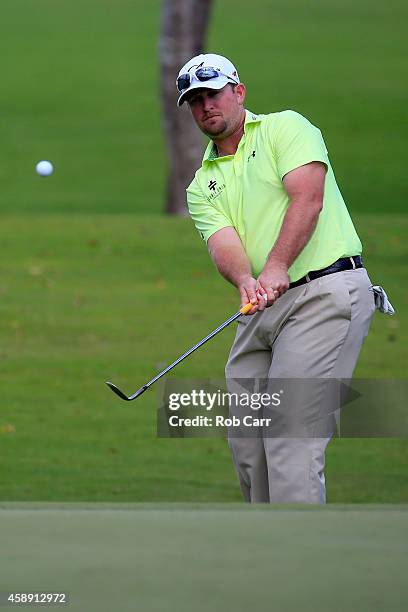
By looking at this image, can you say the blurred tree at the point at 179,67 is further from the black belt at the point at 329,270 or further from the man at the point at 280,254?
the black belt at the point at 329,270

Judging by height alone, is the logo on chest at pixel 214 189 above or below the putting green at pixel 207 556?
above

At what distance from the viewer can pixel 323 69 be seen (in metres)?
43.6

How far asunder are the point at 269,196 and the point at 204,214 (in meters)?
0.30

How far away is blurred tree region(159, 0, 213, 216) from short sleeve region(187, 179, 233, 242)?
1176 centimetres

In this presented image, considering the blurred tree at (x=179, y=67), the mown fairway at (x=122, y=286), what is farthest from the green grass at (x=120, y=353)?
the blurred tree at (x=179, y=67)

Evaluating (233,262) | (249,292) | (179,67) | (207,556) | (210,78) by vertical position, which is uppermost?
(179,67)

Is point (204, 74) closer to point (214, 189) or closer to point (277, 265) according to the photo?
point (214, 189)

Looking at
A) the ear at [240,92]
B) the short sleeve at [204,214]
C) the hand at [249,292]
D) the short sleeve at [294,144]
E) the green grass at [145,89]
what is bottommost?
the hand at [249,292]

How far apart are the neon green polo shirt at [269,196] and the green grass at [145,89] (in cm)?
2047

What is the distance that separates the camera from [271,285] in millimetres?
5289

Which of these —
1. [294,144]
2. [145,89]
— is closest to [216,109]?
[294,144]

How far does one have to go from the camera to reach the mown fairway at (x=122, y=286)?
909 cm

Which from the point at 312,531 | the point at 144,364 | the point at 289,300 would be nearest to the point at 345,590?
the point at 312,531

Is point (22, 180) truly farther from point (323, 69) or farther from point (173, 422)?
point (173, 422)
